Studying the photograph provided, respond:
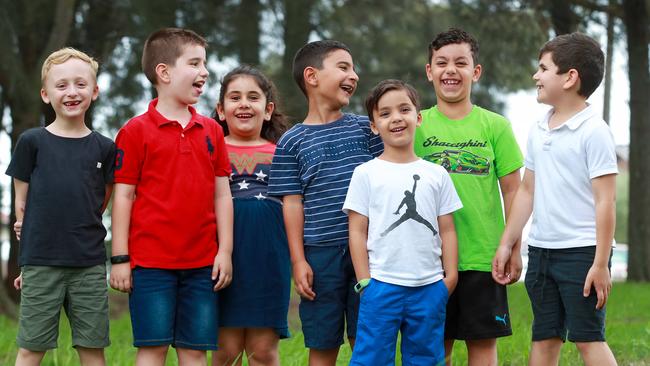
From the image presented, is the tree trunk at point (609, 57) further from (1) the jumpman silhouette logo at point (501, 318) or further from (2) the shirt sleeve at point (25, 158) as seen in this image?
(2) the shirt sleeve at point (25, 158)

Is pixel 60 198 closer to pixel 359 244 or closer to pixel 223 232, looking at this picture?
pixel 223 232

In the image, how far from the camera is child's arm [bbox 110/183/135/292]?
12.5ft

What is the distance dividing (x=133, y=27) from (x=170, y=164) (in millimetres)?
7494

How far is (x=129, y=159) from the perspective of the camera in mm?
3854

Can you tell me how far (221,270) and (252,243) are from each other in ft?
0.97

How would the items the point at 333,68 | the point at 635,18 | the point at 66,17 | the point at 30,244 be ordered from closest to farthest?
the point at 30,244, the point at 333,68, the point at 66,17, the point at 635,18

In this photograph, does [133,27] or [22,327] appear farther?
[133,27]

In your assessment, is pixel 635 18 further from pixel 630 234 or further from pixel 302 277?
pixel 302 277

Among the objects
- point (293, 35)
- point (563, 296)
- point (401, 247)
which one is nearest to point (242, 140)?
point (401, 247)

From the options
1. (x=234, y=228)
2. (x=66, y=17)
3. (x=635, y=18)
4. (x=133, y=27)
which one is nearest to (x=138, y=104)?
(x=133, y=27)

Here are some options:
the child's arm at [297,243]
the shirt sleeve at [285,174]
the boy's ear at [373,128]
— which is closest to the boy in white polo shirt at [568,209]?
the boy's ear at [373,128]

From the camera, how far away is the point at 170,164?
3.86 metres

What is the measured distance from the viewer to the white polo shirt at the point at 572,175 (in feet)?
12.2

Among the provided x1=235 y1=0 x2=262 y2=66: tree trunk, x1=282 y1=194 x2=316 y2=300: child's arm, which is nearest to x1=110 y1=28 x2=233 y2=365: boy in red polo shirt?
x1=282 y1=194 x2=316 y2=300: child's arm
